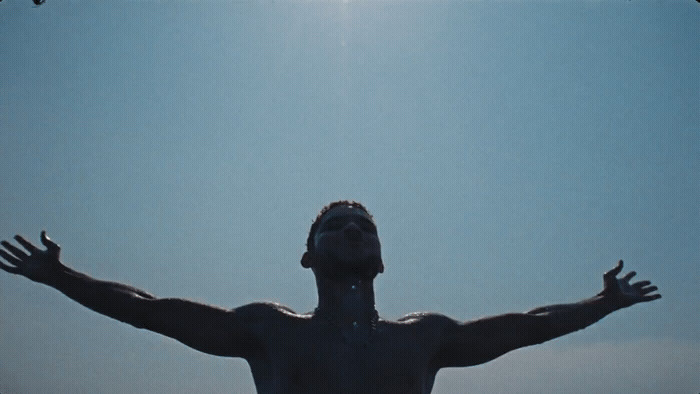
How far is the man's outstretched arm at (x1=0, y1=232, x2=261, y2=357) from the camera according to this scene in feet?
21.7

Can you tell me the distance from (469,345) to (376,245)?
5.50 feet

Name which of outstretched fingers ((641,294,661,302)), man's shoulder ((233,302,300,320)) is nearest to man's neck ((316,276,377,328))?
man's shoulder ((233,302,300,320))

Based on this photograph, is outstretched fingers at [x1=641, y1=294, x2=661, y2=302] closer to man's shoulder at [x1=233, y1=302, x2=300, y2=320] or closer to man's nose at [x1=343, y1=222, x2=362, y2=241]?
man's nose at [x1=343, y1=222, x2=362, y2=241]

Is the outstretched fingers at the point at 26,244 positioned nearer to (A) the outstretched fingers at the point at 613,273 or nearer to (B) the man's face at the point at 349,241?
(B) the man's face at the point at 349,241

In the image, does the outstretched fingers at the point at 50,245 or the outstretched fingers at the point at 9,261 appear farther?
the outstretched fingers at the point at 50,245

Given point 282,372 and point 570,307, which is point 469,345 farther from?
point 282,372

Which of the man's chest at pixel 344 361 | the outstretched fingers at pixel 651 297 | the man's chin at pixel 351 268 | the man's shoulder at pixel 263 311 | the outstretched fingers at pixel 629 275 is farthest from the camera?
the outstretched fingers at pixel 629 275

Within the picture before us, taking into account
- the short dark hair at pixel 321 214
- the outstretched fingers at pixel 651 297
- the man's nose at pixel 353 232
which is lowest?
the outstretched fingers at pixel 651 297

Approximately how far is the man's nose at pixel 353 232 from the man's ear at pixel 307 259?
0.81 meters

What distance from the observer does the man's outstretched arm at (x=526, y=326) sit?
741cm

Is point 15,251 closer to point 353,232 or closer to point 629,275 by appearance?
point 353,232

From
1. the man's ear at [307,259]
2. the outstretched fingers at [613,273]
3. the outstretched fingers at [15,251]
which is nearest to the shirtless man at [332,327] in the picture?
the outstretched fingers at [15,251]

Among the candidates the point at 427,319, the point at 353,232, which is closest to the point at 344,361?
the point at 427,319

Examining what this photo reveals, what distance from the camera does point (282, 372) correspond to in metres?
6.51
